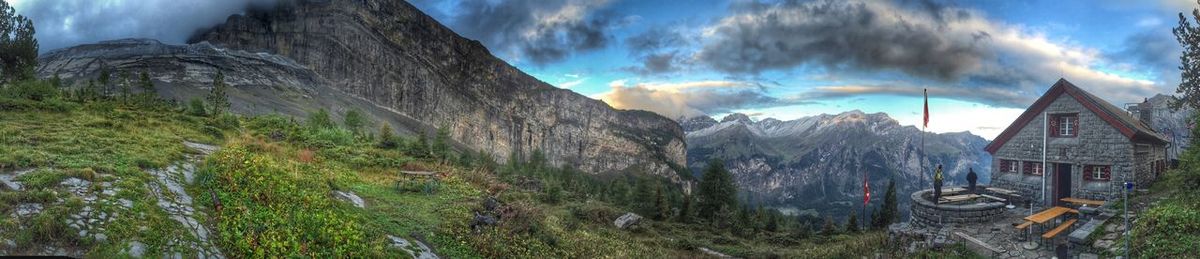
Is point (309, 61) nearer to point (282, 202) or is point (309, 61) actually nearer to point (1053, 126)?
point (282, 202)

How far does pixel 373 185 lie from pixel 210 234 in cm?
852

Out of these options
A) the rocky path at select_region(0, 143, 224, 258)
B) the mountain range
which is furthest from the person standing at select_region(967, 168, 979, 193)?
the mountain range

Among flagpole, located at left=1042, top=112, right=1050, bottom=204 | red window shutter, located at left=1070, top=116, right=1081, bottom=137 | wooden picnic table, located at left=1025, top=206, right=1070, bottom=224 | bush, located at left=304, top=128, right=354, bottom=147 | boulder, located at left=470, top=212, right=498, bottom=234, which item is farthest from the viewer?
flagpole, located at left=1042, top=112, right=1050, bottom=204

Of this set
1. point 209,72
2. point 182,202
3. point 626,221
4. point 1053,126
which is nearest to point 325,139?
point 626,221

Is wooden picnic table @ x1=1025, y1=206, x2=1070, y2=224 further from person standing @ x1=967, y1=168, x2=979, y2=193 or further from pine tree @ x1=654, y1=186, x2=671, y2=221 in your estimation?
pine tree @ x1=654, y1=186, x2=671, y2=221

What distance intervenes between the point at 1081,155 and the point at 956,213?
9959 mm

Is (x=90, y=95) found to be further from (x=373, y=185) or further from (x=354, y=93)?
(x=354, y=93)

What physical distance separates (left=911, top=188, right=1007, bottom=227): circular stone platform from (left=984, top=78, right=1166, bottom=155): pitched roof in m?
7.33

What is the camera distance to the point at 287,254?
349 inches

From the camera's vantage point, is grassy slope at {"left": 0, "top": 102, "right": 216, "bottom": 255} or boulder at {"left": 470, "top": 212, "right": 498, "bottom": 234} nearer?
grassy slope at {"left": 0, "top": 102, "right": 216, "bottom": 255}

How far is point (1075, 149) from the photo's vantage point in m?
27.6

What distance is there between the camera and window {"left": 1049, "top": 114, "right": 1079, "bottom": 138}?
90.9ft

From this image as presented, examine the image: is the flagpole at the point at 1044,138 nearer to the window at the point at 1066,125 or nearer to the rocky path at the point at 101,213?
the window at the point at 1066,125

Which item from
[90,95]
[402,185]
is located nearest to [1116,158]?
[402,185]
